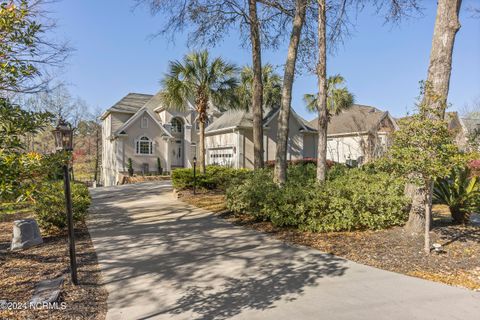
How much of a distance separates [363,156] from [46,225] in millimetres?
25362

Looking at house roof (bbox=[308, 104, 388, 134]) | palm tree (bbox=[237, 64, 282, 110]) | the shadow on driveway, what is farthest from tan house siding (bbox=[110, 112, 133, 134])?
the shadow on driveway

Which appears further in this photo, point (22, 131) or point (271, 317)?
point (271, 317)

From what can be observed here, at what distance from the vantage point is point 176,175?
14945 millimetres

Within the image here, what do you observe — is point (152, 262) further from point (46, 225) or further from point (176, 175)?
point (176, 175)

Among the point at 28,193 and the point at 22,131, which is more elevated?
the point at 22,131

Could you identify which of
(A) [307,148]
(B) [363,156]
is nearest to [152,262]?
(A) [307,148]

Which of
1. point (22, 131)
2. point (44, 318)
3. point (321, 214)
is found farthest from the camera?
point (321, 214)


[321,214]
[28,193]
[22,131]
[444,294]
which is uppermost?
[22,131]

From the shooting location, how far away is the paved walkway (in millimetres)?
3572

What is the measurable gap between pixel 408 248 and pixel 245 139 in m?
15.2

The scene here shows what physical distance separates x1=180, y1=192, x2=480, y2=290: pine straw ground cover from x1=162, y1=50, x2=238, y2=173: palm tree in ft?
27.5

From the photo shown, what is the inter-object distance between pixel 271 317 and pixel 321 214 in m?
→ 4.01

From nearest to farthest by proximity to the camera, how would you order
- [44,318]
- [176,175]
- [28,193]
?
[28,193]
[44,318]
[176,175]

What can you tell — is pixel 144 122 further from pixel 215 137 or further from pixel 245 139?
pixel 245 139
